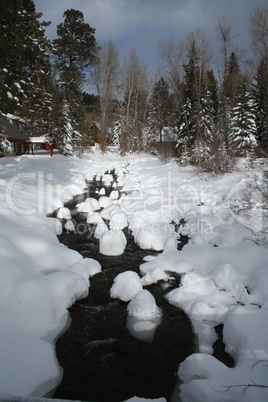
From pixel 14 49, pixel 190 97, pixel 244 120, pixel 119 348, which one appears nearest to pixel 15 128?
pixel 14 49

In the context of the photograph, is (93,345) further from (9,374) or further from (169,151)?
(169,151)

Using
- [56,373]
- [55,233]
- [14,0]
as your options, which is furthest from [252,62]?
[56,373]

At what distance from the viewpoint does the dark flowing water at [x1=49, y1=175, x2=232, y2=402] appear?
3.34 m

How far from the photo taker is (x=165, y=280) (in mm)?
5797

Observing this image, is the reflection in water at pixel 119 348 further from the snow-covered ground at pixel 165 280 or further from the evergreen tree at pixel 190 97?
the evergreen tree at pixel 190 97

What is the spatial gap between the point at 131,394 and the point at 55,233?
18.6 ft

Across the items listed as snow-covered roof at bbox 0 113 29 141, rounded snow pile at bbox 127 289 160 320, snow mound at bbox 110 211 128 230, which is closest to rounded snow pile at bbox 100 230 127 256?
snow mound at bbox 110 211 128 230

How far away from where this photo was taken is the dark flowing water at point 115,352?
3336mm

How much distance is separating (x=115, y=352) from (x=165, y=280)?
7.02 feet

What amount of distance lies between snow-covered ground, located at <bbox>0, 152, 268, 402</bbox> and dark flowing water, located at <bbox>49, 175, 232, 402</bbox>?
158 mm

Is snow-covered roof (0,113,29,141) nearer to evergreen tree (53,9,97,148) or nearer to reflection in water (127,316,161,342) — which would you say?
evergreen tree (53,9,97,148)

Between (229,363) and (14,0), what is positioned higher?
(14,0)

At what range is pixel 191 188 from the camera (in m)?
13.6

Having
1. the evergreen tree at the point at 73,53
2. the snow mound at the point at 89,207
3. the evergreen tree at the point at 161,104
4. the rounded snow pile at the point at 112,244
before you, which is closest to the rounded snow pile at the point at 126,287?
the rounded snow pile at the point at 112,244
